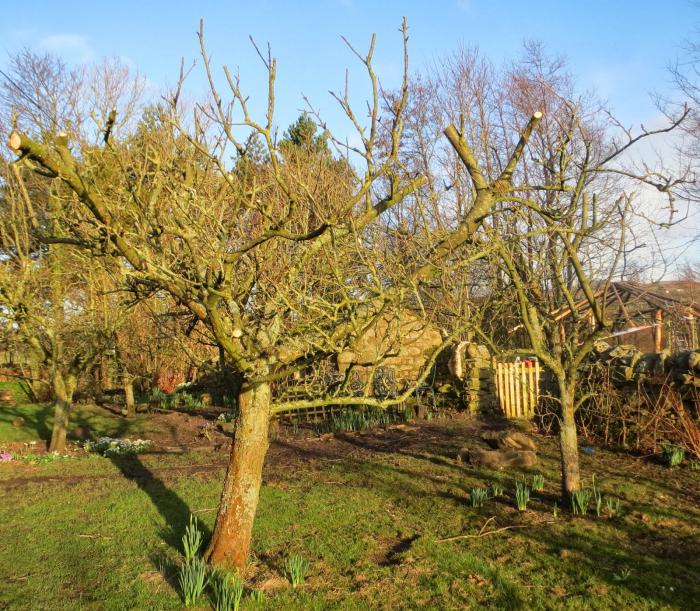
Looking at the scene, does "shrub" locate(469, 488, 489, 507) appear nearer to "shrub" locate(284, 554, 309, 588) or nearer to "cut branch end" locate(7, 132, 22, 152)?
"shrub" locate(284, 554, 309, 588)

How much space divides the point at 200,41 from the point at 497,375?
32.0ft

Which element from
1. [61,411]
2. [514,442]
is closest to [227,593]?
[514,442]

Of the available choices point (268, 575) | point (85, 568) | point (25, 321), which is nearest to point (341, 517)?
point (268, 575)

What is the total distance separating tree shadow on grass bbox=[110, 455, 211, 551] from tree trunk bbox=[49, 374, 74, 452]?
1493mm

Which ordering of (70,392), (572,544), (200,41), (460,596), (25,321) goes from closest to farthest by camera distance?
(200,41) < (460,596) < (572,544) < (25,321) < (70,392)

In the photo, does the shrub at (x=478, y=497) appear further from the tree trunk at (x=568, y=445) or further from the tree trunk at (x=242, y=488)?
the tree trunk at (x=242, y=488)

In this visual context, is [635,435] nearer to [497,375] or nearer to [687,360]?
[687,360]

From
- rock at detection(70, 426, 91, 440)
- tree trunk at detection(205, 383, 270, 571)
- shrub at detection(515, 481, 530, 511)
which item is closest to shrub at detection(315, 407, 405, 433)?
rock at detection(70, 426, 91, 440)

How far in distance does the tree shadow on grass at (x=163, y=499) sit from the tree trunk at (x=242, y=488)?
0.76 metres

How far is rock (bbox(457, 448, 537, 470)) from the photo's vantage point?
756cm

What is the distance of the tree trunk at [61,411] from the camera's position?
10.2m

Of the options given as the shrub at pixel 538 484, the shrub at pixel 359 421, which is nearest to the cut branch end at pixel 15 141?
the shrub at pixel 538 484

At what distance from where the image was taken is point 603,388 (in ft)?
27.9

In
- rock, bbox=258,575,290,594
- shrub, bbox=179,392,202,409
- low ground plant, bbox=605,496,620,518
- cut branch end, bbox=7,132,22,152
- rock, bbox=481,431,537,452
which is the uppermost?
cut branch end, bbox=7,132,22,152
